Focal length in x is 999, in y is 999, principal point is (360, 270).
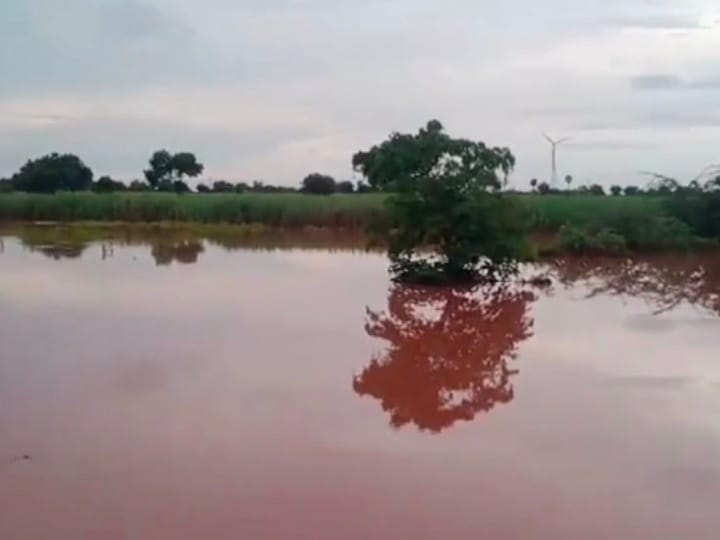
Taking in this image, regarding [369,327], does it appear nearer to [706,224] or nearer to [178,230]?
[706,224]

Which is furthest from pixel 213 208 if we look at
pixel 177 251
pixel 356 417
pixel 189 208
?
pixel 356 417

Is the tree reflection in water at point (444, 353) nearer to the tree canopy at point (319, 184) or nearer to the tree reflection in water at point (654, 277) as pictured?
the tree reflection in water at point (654, 277)

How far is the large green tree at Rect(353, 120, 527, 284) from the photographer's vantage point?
1584 cm

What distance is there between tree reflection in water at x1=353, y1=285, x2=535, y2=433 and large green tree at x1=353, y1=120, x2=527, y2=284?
78cm

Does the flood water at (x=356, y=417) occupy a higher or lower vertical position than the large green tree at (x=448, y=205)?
lower

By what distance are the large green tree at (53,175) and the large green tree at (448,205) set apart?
34695 millimetres

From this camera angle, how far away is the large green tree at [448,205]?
15.8m

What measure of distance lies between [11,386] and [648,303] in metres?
9.27

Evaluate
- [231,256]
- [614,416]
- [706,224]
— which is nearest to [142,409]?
[614,416]

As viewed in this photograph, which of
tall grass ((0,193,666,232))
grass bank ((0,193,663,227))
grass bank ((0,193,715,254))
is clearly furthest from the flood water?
grass bank ((0,193,663,227))

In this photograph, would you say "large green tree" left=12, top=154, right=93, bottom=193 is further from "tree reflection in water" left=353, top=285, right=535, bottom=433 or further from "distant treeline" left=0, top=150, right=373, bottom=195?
"tree reflection in water" left=353, top=285, right=535, bottom=433

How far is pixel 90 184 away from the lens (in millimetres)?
49438

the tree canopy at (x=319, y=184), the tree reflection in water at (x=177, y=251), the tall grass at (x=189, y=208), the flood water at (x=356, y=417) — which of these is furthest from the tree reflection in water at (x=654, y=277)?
the tree canopy at (x=319, y=184)

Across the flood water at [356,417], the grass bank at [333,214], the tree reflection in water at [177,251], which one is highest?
the grass bank at [333,214]
